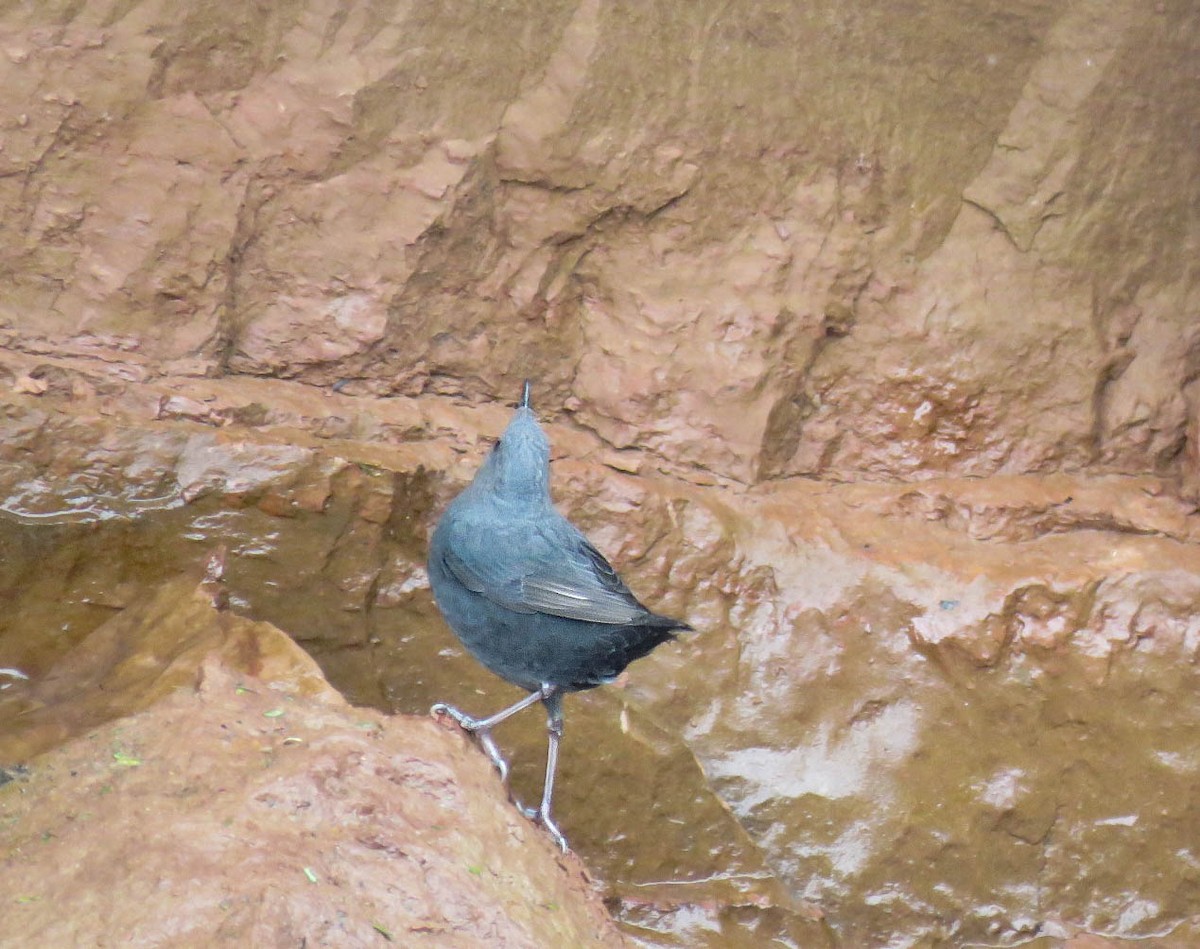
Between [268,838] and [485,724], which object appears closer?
[268,838]

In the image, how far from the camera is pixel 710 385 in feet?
20.0

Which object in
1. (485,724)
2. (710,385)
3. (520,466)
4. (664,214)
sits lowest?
(485,724)

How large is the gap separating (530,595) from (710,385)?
1.92 metres

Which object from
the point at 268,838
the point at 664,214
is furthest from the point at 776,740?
the point at 268,838

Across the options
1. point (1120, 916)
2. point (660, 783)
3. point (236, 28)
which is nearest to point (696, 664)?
point (660, 783)

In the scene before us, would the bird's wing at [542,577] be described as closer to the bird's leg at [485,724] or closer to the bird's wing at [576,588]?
the bird's wing at [576,588]

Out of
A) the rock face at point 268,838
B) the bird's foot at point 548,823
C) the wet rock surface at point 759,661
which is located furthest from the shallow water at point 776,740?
the rock face at point 268,838

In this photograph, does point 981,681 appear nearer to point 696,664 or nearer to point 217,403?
point 696,664

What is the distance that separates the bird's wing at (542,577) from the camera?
4398mm

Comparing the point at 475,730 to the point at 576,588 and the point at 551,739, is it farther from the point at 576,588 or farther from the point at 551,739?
the point at 576,588

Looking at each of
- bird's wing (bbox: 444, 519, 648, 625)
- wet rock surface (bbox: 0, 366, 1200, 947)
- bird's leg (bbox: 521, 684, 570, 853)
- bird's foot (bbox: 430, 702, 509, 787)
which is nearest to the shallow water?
wet rock surface (bbox: 0, 366, 1200, 947)

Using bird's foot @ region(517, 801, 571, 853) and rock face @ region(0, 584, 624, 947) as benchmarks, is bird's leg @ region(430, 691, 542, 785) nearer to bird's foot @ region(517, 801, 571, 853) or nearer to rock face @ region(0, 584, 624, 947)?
bird's foot @ region(517, 801, 571, 853)

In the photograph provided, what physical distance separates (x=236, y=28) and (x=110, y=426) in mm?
1589

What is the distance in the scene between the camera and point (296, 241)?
225 inches
